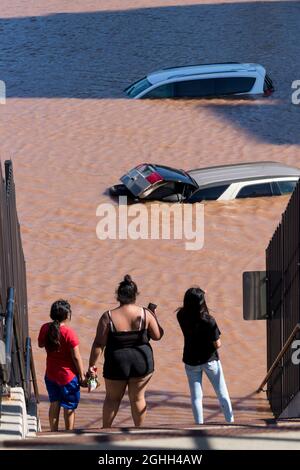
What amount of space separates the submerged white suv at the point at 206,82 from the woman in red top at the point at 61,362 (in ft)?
54.0

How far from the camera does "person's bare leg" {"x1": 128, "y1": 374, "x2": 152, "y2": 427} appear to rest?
8148 millimetres

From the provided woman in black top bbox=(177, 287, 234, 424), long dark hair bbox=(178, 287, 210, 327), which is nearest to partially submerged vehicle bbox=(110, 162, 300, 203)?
woman in black top bbox=(177, 287, 234, 424)

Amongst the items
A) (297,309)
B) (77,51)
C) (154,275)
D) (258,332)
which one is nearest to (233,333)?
(258,332)

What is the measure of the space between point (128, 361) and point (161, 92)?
17.4 meters

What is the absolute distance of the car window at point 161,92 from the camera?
2491 cm

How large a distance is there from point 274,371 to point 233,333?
3315 mm

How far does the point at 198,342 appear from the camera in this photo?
845 cm

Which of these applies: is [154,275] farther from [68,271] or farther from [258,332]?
[258,332]

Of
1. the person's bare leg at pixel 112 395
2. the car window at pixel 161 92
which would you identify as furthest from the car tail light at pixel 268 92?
the person's bare leg at pixel 112 395

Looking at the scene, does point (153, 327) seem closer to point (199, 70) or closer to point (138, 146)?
point (138, 146)

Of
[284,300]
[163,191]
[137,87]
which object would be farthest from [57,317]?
[137,87]

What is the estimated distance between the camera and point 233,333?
1367 centimetres

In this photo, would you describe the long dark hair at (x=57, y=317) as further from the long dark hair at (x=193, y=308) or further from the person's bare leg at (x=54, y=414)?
the long dark hair at (x=193, y=308)

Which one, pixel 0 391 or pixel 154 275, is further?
pixel 154 275
